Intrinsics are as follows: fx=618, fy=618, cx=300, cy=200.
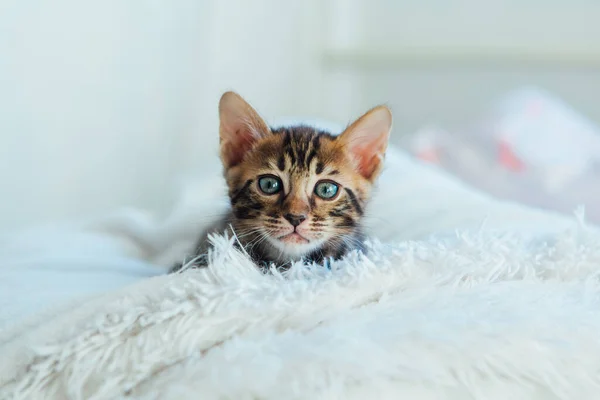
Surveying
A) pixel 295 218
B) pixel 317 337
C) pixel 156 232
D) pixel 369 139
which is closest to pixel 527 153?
pixel 369 139

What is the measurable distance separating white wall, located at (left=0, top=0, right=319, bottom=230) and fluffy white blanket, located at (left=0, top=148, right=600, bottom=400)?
0.93 metres

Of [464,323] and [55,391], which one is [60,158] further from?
[464,323]

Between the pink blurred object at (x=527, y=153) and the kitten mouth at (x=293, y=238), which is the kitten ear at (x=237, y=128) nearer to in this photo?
the kitten mouth at (x=293, y=238)

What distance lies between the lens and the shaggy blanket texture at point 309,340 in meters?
0.55

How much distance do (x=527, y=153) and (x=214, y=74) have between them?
43.9 inches

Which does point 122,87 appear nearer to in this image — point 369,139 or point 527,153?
point 369,139

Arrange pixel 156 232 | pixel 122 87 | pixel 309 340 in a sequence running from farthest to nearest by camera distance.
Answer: pixel 122 87, pixel 156 232, pixel 309 340

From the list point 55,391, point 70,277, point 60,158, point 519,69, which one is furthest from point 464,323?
point 519,69

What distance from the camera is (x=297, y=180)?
905mm

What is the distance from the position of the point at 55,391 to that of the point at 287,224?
0.38 metres

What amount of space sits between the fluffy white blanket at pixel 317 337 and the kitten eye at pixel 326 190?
0.23 m

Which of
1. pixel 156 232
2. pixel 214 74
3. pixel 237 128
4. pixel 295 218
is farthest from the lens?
pixel 214 74

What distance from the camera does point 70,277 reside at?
0.96 m

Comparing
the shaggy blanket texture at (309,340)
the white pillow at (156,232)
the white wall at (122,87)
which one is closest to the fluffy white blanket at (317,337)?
the shaggy blanket texture at (309,340)
